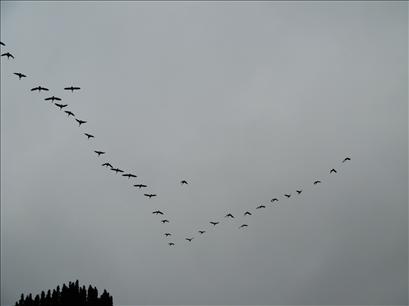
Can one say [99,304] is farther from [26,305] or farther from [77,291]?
[26,305]

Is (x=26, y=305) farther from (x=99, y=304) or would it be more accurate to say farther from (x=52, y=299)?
(x=99, y=304)

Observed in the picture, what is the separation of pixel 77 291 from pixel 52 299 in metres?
7.07

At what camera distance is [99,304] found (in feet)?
441

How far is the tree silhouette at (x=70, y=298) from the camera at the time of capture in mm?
129000

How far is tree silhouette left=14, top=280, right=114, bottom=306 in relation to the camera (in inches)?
5079

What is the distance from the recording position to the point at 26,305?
130 metres

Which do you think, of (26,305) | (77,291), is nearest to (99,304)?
(77,291)

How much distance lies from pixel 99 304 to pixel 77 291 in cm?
706

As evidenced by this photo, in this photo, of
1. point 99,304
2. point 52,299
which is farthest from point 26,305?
point 99,304

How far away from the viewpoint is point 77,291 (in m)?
133

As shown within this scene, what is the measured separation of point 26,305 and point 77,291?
13.5 metres

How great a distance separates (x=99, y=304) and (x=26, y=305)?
19.1 metres

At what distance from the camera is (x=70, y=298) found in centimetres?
13062

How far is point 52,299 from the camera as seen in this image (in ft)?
423
